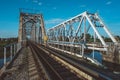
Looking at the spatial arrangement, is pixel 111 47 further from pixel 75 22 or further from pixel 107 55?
pixel 75 22

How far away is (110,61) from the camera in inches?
605

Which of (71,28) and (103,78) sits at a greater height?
(71,28)

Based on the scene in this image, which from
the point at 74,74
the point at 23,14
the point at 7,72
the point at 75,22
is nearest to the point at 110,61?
the point at 74,74

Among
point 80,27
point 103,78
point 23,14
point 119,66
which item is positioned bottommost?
point 119,66

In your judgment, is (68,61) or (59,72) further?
(68,61)

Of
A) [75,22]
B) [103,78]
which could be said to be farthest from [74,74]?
[75,22]

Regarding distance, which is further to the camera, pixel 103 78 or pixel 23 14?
pixel 23 14

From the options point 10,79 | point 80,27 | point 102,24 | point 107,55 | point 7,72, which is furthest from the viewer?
point 80,27

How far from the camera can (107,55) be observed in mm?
15742

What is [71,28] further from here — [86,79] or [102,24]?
[86,79]

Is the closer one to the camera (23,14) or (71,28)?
(71,28)

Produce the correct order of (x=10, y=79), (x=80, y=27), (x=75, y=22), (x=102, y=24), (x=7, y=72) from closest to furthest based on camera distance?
(x=10, y=79), (x=7, y=72), (x=102, y=24), (x=80, y=27), (x=75, y=22)

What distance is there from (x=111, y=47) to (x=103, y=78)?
372 inches

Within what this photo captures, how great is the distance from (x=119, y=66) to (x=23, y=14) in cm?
3874
